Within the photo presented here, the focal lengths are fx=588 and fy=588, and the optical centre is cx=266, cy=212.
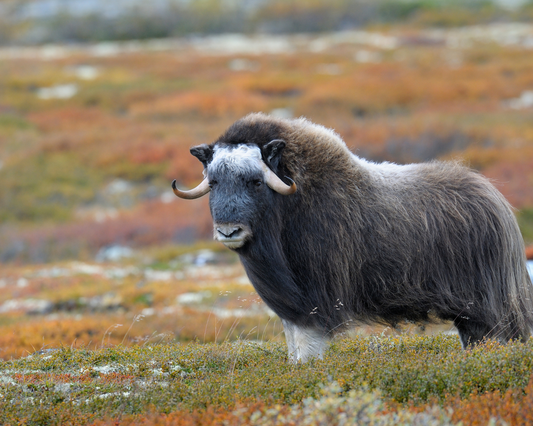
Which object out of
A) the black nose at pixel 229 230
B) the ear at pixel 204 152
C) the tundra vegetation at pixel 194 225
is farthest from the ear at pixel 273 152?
the tundra vegetation at pixel 194 225

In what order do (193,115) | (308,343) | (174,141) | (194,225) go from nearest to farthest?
(308,343)
(194,225)
(174,141)
(193,115)

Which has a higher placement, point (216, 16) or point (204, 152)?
point (204, 152)

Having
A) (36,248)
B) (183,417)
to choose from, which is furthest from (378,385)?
(36,248)

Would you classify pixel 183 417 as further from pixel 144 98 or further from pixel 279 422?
pixel 144 98

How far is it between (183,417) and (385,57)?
32.8 m

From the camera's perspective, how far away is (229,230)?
4.07m

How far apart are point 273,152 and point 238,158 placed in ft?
0.85

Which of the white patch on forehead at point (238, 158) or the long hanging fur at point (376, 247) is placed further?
the long hanging fur at point (376, 247)

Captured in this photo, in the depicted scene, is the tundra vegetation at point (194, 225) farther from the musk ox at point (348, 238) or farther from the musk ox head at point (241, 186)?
the musk ox head at point (241, 186)

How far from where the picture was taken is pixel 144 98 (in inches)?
1057

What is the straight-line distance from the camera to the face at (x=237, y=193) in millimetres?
4110

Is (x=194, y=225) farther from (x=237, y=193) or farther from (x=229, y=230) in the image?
(x=229, y=230)

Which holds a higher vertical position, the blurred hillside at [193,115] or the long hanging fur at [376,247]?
the long hanging fur at [376,247]

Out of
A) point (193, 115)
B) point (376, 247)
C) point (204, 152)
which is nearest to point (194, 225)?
point (193, 115)
